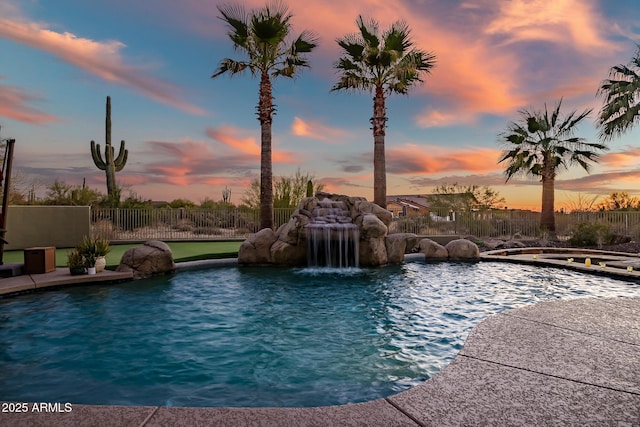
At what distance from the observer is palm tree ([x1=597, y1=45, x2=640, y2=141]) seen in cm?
1761

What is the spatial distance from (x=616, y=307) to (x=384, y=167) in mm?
12696

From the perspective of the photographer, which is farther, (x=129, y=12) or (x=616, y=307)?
(x=129, y=12)

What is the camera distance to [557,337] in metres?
4.11

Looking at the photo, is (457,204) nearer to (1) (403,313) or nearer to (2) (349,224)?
(2) (349,224)

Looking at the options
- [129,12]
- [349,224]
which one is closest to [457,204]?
[349,224]

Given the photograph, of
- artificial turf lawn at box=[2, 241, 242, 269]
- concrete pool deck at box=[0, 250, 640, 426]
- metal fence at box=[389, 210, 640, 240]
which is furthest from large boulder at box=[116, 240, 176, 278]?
metal fence at box=[389, 210, 640, 240]

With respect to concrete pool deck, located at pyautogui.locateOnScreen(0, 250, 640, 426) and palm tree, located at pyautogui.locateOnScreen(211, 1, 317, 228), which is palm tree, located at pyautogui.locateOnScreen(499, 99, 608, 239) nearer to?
palm tree, located at pyautogui.locateOnScreen(211, 1, 317, 228)

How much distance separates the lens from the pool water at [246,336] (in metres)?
3.57

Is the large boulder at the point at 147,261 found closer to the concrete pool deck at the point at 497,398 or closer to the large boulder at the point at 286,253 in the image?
the large boulder at the point at 286,253

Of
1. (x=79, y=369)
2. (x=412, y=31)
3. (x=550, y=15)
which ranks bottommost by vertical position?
A: (x=79, y=369)

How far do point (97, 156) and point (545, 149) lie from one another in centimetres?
2634

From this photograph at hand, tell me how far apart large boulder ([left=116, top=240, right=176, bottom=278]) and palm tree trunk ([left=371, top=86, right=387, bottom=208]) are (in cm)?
1021

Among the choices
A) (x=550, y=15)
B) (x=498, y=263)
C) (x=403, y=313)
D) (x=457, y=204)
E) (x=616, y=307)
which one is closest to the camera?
(x=616, y=307)

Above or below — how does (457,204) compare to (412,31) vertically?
below
